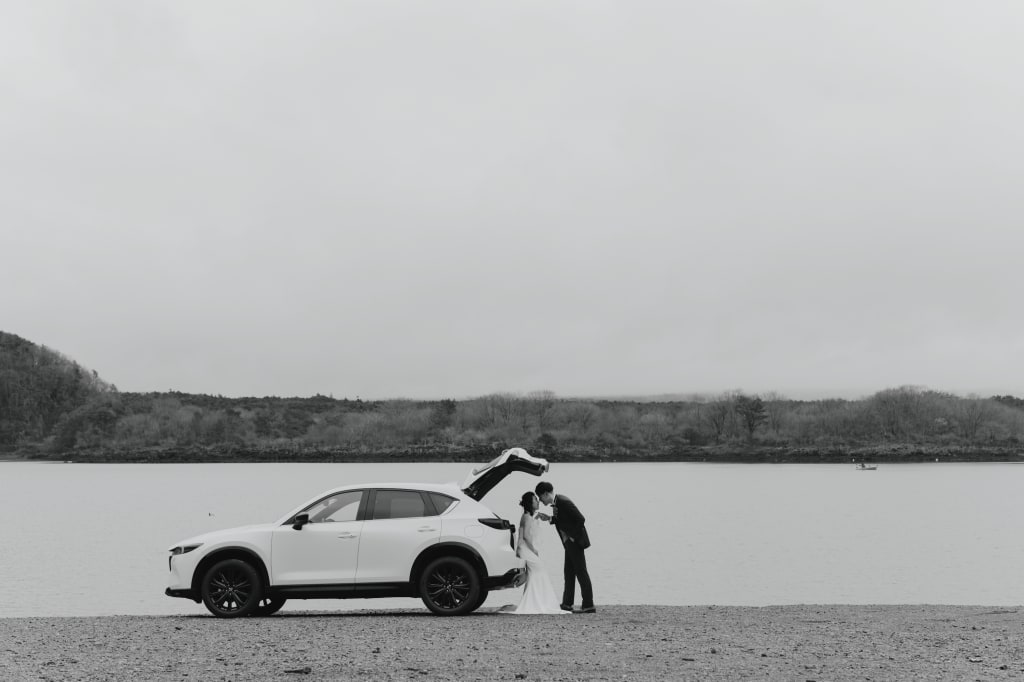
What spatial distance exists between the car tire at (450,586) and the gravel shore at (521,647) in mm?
225

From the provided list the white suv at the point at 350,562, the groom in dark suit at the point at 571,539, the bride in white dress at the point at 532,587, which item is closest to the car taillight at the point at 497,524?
the white suv at the point at 350,562

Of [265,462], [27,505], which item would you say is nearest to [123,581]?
[27,505]

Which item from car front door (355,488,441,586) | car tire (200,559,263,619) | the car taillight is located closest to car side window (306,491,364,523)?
car front door (355,488,441,586)

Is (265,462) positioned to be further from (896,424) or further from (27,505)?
(27,505)

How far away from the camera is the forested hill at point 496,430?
165000 millimetres

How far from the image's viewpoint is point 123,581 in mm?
26422

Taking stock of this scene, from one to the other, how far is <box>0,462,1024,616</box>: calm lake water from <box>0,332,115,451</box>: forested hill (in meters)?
110

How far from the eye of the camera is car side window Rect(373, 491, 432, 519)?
14914 millimetres

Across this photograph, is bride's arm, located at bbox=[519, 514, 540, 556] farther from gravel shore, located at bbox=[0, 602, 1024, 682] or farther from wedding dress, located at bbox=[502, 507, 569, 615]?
gravel shore, located at bbox=[0, 602, 1024, 682]

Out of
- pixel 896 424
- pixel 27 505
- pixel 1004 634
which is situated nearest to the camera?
pixel 1004 634

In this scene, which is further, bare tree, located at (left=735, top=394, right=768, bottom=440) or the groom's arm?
bare tree, located at (left=735, top=394, right=768, bottom=440)

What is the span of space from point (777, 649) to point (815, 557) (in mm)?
22397

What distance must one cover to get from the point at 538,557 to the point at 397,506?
2360 millimetres

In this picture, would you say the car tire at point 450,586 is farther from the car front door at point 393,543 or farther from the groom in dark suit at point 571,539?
the groom in dark suit at point 571,539
